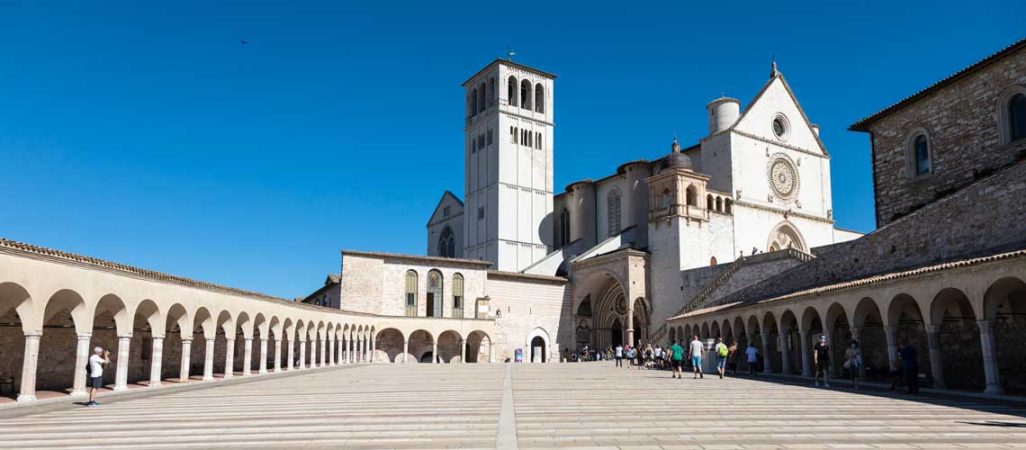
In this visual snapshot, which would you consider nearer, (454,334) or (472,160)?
(454,334)

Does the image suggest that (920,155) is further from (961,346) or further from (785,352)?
(961,346)

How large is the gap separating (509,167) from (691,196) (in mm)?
19227

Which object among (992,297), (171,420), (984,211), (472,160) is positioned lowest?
(171,420)

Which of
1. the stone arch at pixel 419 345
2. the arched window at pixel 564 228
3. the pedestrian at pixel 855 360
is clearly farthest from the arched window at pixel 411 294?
the pedestrian at pixel 855 360

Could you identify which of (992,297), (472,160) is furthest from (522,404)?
(472,160)

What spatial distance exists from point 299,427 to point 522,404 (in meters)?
4.63

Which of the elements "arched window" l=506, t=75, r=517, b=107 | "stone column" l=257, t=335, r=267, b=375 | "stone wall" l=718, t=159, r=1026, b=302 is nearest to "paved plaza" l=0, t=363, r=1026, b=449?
"stone wall" l=718, t=159, r=1026, b=302

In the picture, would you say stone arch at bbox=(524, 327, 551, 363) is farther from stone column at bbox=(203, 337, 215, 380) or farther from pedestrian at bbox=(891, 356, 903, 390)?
pedestrian at bbox=(891, 356, 903, 390)

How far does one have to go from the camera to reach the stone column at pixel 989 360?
1548 cm

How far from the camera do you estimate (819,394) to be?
1636cm

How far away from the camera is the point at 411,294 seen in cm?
4650

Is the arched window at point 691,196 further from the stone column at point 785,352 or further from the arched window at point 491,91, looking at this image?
the arched window at point 491,91

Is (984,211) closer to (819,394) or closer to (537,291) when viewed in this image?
(819,394)

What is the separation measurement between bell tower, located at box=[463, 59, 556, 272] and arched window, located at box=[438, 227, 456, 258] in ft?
13.1
